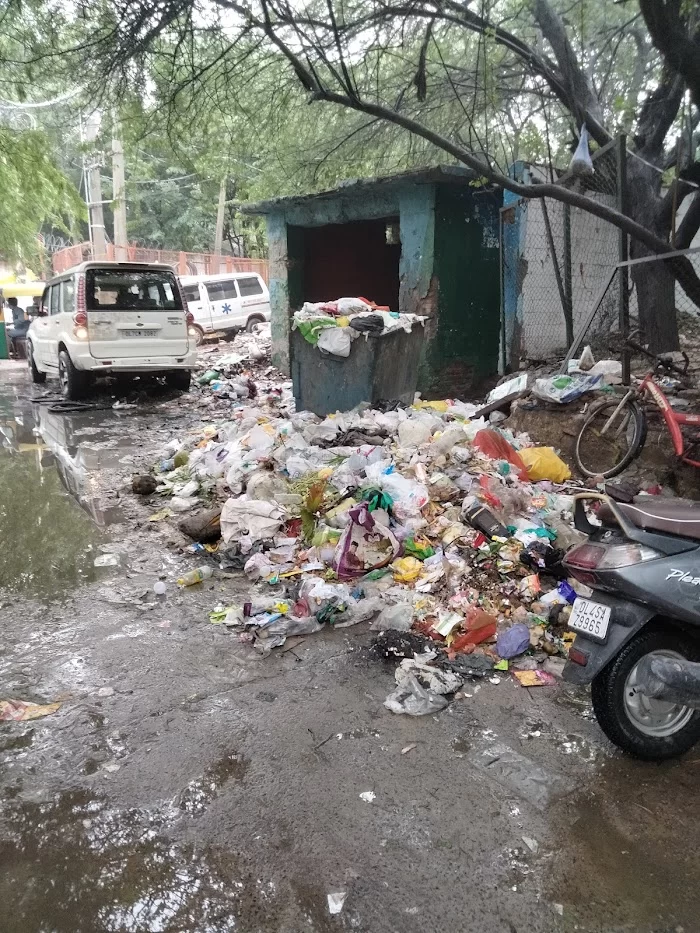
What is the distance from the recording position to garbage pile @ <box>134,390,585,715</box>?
10.6 feet

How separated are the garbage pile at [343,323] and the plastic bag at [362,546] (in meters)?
2.93

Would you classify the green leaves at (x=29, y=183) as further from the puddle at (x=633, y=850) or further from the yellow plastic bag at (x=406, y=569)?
the puddle at (x=633, y=850)

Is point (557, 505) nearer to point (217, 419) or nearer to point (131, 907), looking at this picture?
point (131, 907)

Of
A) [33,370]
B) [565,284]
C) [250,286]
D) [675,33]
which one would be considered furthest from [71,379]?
[675,33]

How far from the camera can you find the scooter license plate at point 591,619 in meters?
2.31

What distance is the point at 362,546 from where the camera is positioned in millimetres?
4078

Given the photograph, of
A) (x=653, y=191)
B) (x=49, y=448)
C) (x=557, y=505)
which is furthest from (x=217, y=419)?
(x=653, y=191)

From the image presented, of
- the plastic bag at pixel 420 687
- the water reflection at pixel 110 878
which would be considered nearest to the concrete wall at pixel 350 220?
the plastic bag at pixel 420 687

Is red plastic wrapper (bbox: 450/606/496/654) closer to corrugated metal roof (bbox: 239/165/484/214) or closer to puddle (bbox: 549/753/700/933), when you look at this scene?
puddle (bbox: 549/753/700/933)

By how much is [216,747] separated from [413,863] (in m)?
0.90

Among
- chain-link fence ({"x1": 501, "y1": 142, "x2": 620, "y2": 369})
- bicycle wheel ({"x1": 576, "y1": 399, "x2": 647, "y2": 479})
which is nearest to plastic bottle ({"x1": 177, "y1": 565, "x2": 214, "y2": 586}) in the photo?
bicycle wheel ({"x1": 576, "y1": 399, "x2": 647, "y2": 479})

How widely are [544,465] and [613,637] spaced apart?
10.6 feet

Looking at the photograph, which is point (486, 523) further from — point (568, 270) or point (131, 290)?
point (131, 290)

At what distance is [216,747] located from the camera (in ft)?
8.30
